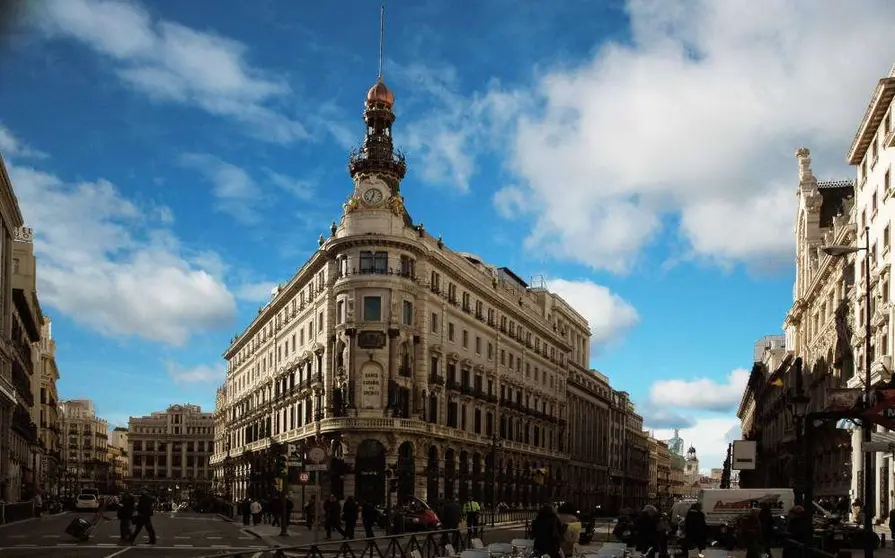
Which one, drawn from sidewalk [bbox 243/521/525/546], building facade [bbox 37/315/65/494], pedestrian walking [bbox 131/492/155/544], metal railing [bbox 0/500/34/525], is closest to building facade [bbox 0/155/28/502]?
metal railing [bbox 0/500/34/525]

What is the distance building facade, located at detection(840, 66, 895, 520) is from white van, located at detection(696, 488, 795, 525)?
14.9 ft

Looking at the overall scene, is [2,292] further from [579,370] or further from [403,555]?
[579,370]

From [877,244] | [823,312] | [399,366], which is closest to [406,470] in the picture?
[399,366]

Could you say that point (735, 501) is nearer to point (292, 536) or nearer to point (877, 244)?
point (877, 244)

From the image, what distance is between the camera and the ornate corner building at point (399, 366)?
64.1 m

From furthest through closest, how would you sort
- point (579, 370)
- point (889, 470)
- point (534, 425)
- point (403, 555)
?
point (579, 370) < point (534, 425) < point (889, 470) < point (403, 555)

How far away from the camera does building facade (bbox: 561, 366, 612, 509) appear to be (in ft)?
354

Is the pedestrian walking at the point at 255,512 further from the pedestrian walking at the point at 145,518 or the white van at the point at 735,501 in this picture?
the white van at the point at 735,501

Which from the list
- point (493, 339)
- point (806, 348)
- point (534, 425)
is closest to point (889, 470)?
point (806, 348)

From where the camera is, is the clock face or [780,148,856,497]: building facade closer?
[780,148,856,497]: building facade

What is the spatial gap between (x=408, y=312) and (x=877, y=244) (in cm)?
3064

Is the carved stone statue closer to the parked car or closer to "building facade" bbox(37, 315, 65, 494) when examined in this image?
the parked car

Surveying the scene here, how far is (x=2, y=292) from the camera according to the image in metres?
65.6

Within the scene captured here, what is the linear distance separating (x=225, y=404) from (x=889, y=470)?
89.4 meters
